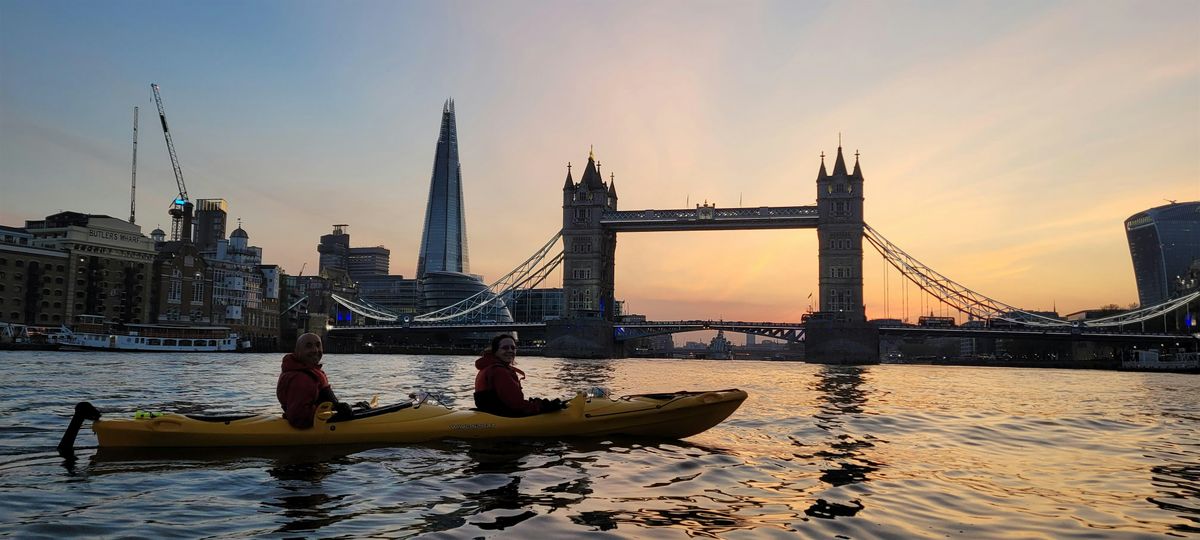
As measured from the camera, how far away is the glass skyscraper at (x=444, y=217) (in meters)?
186

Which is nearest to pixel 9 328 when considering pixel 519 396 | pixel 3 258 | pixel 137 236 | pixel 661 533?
Answer: pixel 3 258

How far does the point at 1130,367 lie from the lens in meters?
69.2

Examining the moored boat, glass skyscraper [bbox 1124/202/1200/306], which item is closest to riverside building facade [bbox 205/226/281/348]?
the moored boat

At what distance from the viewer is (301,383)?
378 inches

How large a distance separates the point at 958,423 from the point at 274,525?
1385 cm

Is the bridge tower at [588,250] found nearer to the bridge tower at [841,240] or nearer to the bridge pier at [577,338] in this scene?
the bridge pier at [577,338]

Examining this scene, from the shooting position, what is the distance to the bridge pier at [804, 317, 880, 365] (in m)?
77.1

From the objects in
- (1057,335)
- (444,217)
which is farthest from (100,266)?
(444,217)

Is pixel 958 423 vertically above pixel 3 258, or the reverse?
pixel 3 258

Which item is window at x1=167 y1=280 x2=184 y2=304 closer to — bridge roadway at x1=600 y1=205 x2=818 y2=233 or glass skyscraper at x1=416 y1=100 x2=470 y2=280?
bridge roadway at x1=600 y1=205 x2=818 y2=233

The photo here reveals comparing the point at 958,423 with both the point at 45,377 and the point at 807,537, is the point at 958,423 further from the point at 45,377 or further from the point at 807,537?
the point at 45,377

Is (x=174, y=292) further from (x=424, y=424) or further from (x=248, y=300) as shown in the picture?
(x=424, y=424)

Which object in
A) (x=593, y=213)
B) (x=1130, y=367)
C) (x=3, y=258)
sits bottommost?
(x=1130, y=367)

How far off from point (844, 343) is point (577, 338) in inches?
1129
